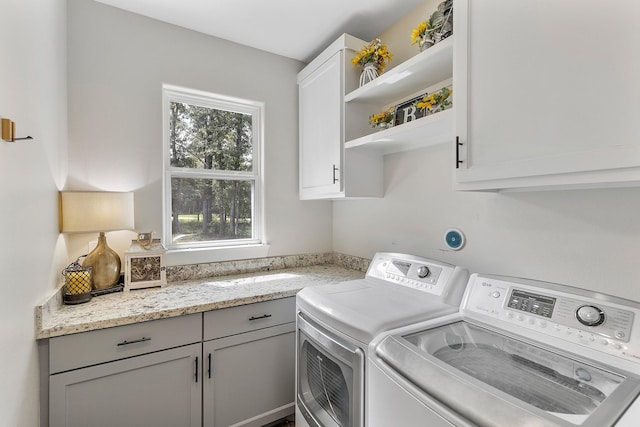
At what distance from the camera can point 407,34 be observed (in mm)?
1933

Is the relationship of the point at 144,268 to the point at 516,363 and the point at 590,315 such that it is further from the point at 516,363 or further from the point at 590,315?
the point at 590,315

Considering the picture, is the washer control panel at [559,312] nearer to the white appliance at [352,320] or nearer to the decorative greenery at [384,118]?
the white appliance at [352,320]

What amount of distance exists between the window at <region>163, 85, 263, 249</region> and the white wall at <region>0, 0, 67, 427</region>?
658 millimetres

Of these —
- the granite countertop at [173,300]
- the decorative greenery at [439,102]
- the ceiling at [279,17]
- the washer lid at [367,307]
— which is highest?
the ceiling at [279,17]

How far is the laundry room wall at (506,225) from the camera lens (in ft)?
3.59

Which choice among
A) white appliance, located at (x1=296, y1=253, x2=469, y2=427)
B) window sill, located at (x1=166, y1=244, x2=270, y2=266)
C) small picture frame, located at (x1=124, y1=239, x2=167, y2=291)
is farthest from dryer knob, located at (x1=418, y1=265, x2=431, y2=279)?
small picture frame, located at (x1=124, y1=239, x2=167, y2=291)

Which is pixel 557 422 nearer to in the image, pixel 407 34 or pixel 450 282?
pixel 450 282

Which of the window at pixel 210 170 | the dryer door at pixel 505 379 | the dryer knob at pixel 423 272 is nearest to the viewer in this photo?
the dryer door at pixel 505 379

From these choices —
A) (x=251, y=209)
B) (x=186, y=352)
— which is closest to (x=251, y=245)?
(x=251, y=209)

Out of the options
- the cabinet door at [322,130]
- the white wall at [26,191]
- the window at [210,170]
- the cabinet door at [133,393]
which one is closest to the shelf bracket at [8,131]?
the white wall at [26,191]

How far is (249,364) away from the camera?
1689 millimetres

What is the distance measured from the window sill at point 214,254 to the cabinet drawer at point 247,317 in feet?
2.04

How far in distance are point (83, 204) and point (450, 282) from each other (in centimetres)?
190

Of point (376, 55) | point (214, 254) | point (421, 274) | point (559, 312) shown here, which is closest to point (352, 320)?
point (421, 274)
